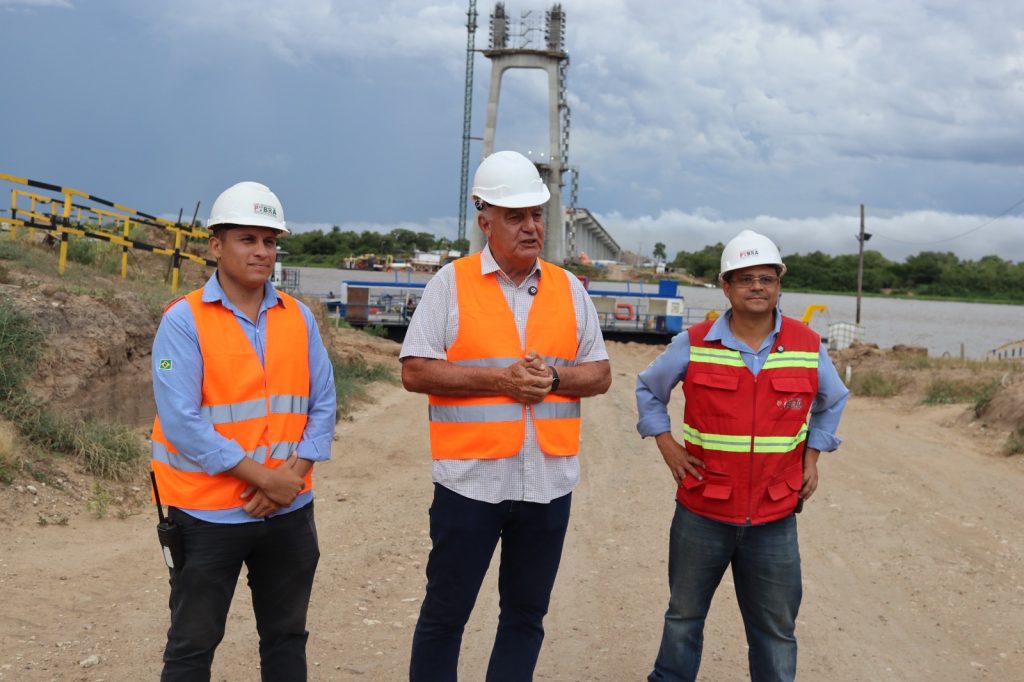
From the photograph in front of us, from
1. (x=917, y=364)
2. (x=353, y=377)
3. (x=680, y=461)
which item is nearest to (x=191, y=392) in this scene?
(x=680, y=461)

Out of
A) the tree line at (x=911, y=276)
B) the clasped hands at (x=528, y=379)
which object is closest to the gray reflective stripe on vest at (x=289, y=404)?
the clasped hands at (x=528, y=379)

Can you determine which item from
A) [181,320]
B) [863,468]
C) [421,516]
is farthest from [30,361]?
[863,468]

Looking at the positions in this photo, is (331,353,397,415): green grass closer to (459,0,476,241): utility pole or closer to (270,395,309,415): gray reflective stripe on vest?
(270,395,309,415): gray reflective stripe on vest

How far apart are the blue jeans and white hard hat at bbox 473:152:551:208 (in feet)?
4.40

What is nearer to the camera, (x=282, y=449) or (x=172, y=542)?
(x=172, y=542)

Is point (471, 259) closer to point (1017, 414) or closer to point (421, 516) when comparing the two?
point (421, 516)

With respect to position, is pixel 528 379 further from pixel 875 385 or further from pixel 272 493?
pixel 875 385

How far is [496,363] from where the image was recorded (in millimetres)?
3449

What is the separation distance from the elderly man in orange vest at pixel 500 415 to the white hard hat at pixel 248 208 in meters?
0.59

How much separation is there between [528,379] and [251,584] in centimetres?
122

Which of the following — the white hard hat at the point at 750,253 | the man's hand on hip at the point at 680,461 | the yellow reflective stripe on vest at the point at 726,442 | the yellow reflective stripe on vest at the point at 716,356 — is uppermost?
the white hard hat at the point at 750,253

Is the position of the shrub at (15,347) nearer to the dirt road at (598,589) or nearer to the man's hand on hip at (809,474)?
the dirt road at (598,589)

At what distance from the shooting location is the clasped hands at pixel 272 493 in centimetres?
321

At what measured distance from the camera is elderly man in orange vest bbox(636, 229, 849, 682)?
3.59 m
